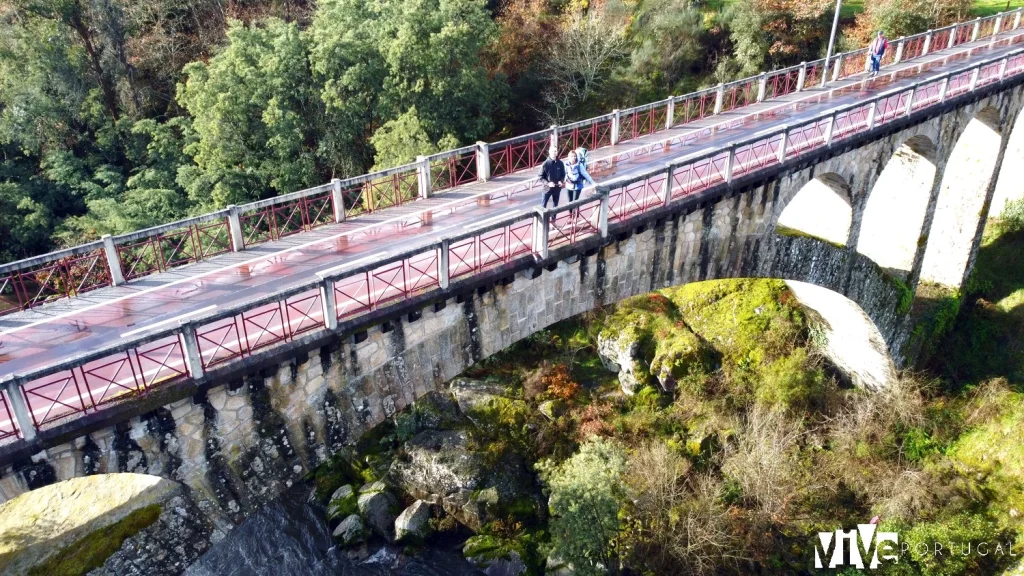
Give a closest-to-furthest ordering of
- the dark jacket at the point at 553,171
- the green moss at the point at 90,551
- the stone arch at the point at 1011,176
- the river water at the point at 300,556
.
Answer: the green moss at the point at 90,551 < the dark jacket at the point at 553,171 < the river water at the point at 300,556 < the stone arch at the point at 1011,176

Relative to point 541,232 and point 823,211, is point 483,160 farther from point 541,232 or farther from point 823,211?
point 823,211

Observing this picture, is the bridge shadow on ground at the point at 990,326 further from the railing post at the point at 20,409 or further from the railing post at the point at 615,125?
the railing post at the point at 20,409

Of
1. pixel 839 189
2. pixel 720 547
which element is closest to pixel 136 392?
Answer: pixel 720 547

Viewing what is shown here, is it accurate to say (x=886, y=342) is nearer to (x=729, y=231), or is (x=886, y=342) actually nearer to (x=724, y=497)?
(x=724, y=497)

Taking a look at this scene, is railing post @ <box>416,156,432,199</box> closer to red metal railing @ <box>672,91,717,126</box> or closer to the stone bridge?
the stone bridge

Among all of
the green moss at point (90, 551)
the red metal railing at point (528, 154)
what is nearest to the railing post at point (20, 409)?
the green moss at point (90, 551)

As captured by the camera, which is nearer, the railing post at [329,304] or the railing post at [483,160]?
the railing post at [329,304]

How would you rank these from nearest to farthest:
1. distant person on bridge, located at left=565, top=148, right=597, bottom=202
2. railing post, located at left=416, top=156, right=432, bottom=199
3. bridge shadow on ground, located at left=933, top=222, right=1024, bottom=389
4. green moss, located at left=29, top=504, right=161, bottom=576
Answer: green moss, located at left=29, top=504, right=161, bottom=576, distant person on bridge, located at left=565, top=148, right=597, bottom=202, railing post, located at left=416, top=156, right=432, bottom=199, bridge shadow on ground, located at left=933, top=222, right=1024, bottom=389

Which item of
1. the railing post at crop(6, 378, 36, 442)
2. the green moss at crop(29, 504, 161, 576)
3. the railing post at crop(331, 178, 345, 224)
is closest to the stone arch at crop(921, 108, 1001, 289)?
the railing post at crop(331, 178, 345, 224)
